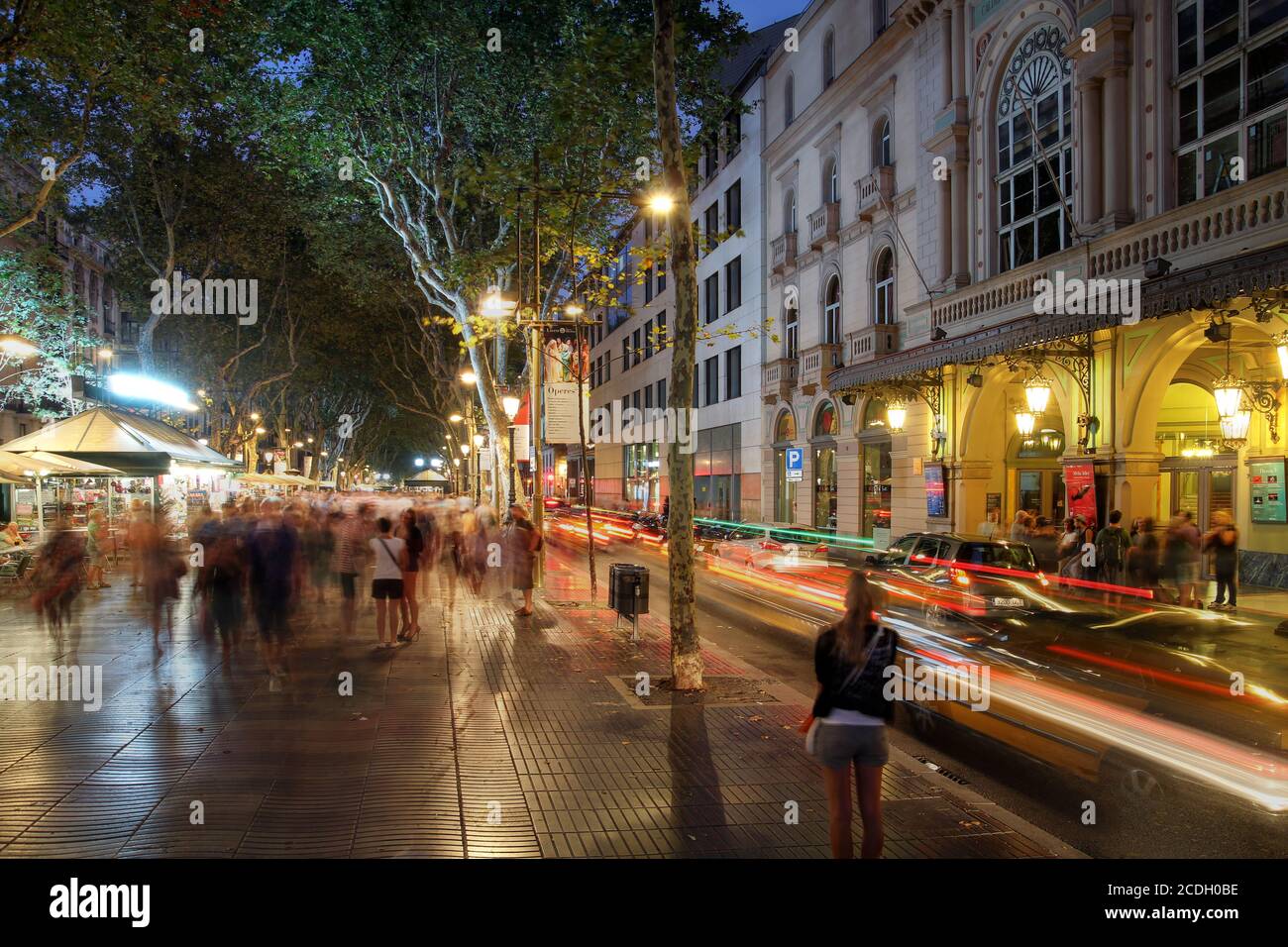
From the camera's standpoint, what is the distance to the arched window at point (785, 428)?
32.4 meters

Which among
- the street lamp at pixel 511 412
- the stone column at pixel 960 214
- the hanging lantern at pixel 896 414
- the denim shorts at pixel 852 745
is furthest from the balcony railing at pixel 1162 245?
the denim shorts at pixel 852 745

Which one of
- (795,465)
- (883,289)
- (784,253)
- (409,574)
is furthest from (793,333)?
(409,574)

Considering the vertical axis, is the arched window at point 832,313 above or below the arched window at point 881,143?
below

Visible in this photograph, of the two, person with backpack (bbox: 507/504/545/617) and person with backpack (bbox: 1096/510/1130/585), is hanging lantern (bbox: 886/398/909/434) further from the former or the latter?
person with backpack (bbox: 507/504/545/617)

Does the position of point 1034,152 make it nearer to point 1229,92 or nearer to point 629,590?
point 1229,92

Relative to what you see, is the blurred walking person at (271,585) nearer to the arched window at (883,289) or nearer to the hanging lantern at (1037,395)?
the hanging lantern at (1037,395)

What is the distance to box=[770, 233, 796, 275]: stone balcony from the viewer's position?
32.7 meters

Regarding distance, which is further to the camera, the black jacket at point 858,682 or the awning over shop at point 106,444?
the awning over shop at point 106,444

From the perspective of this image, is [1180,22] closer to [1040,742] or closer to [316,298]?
[1040,742]

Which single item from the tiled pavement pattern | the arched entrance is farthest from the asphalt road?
the arched entrance

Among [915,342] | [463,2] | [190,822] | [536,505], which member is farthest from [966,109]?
[190,822]

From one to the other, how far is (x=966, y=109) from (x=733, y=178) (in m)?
18.2

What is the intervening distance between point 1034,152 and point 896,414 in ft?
23.7

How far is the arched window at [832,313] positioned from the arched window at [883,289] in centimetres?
254
